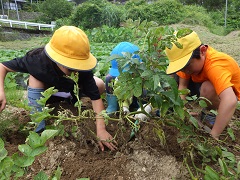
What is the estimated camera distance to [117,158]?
4.80 ft

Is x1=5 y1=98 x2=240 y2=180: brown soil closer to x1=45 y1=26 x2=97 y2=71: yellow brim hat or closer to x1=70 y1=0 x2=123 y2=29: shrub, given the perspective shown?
x1=45 y1=26 x2=97 y2=71: yellow brim hat

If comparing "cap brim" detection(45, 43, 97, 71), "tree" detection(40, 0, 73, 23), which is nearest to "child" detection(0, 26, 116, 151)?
"cap brim" detection(45, 43, 97, 71)

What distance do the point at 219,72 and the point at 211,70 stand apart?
6 centimetres

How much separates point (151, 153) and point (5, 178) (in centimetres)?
76

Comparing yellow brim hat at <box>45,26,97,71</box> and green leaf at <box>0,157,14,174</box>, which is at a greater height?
yellow brim hat at <box>45,26,97,71</box>

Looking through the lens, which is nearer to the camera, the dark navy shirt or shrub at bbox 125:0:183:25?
the dark navy shirt

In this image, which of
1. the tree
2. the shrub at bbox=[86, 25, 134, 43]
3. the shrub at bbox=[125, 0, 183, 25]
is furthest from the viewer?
the tree

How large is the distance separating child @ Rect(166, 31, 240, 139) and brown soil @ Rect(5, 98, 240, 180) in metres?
0.32

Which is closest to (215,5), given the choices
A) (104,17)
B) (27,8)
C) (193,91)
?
(104,17)

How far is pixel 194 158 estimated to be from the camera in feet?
4.68

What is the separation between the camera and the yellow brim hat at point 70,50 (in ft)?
5.26

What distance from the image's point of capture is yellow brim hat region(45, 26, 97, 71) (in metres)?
1.60

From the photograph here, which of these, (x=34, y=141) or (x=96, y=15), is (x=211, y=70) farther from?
(x=96, y=15)

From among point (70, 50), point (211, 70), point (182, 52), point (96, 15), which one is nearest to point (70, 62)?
point (70, 50)
